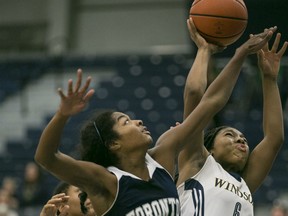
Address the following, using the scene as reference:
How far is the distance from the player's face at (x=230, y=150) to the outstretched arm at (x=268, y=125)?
0.30 feet

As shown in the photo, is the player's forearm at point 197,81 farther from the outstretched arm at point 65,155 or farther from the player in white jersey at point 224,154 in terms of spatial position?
the outstretched arm at point 65,155

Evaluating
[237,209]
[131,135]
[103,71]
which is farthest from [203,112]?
[103,71]

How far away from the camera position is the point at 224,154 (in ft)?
16.6

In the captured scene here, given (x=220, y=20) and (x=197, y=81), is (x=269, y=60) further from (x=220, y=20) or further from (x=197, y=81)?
(x=197, y=81)

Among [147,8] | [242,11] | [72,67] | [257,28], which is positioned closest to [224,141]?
[242,11]

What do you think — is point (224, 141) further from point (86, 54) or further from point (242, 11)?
point (86, 54)

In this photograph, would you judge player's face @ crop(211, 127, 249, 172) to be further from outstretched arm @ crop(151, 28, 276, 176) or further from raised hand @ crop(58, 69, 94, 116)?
raised hand @ crop(58, 69, 94, 116)

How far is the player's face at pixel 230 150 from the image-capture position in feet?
16.6

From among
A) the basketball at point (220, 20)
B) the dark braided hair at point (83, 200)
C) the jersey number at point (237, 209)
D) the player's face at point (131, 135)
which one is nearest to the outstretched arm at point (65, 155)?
the player's face at point (131, 135)

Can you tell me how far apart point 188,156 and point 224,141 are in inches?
12.7

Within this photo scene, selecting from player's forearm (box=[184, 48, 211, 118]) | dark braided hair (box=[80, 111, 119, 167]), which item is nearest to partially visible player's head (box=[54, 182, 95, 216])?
dark braided hair (box=[80, 111, 119, 167])

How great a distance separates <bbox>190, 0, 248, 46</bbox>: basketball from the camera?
4.75 metres

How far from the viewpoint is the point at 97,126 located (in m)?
4.33

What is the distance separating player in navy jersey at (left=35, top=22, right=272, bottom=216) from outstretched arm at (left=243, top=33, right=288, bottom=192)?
60cm
